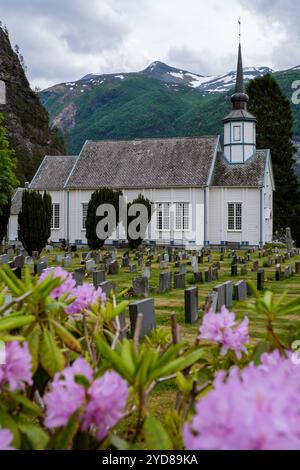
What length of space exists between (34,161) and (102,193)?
1740 inches

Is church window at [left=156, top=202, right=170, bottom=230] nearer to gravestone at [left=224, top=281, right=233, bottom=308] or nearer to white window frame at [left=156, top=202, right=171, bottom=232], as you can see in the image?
white window frame at [left=156, top=202, right=171, bottom=232]

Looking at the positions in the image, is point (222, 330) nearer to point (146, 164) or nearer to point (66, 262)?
point (66, 262)

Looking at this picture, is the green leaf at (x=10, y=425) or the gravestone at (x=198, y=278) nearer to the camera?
the green leaf at (x=10, y=425)

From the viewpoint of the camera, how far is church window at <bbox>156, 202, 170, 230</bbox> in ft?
139

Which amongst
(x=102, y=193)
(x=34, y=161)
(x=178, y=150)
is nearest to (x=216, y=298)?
(x=102, y=193)

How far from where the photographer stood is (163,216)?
4266 centimetres

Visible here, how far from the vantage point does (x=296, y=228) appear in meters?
50.2

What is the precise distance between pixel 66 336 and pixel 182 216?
39913 mm

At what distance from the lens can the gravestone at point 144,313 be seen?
8720 mm

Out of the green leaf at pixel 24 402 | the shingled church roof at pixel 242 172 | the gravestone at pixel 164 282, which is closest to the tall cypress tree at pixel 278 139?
the shingled church roof at pixel 242 172

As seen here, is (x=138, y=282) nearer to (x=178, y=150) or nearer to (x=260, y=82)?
(x=178, y=150)

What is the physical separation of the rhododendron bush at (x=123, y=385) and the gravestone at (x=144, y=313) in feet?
17.7

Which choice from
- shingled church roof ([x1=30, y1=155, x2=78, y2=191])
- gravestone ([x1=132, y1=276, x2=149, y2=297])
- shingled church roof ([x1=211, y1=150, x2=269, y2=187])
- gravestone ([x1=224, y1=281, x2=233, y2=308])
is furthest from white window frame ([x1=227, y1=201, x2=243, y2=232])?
gravestone ([x1=224, y1=281, x2=233, y2=308])

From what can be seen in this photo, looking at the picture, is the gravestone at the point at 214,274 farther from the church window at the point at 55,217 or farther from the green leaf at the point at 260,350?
the church window at the point at 55,217
